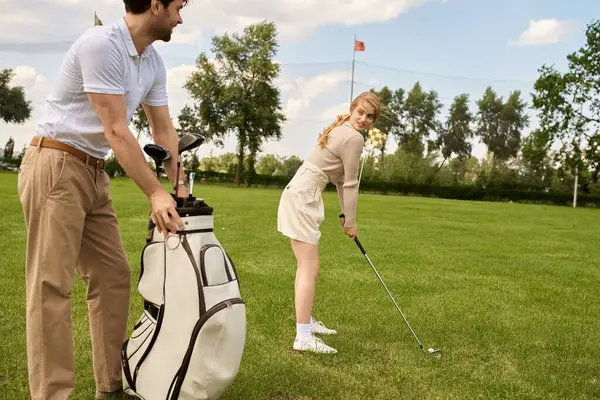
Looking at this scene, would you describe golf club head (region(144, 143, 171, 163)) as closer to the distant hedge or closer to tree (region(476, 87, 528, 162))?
the distant hedge

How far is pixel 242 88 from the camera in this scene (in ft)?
192

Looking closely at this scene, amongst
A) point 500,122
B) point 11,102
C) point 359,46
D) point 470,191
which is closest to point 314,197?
point 359,46

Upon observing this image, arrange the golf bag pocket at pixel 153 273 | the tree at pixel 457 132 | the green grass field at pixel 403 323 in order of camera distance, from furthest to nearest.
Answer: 1. the tree at pixel 457 132
2. the green grass field at pixel 403 323
3. the golf bag pocket at pixel 153 273

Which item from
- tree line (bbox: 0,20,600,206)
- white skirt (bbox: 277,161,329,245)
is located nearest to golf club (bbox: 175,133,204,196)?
white skirt (bbox: 277,161,329,245)

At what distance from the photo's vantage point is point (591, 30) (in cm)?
4372

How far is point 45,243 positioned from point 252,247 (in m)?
6.80

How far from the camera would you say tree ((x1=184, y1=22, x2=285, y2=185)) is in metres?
57.6

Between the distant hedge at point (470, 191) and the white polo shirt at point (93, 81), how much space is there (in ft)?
149

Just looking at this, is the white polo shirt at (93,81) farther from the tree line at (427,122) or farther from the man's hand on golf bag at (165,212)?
the tree line at (427,122)

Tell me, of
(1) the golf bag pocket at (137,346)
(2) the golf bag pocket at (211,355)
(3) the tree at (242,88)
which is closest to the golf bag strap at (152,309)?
(1) the golf bag pocket at (137,346)

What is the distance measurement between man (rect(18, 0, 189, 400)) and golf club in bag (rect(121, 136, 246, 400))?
0.12 metres

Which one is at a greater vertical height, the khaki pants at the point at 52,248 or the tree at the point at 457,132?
the tree at the point at 457,132

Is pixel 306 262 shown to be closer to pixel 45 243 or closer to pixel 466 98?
pixel 45 243

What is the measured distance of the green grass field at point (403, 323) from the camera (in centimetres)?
376
